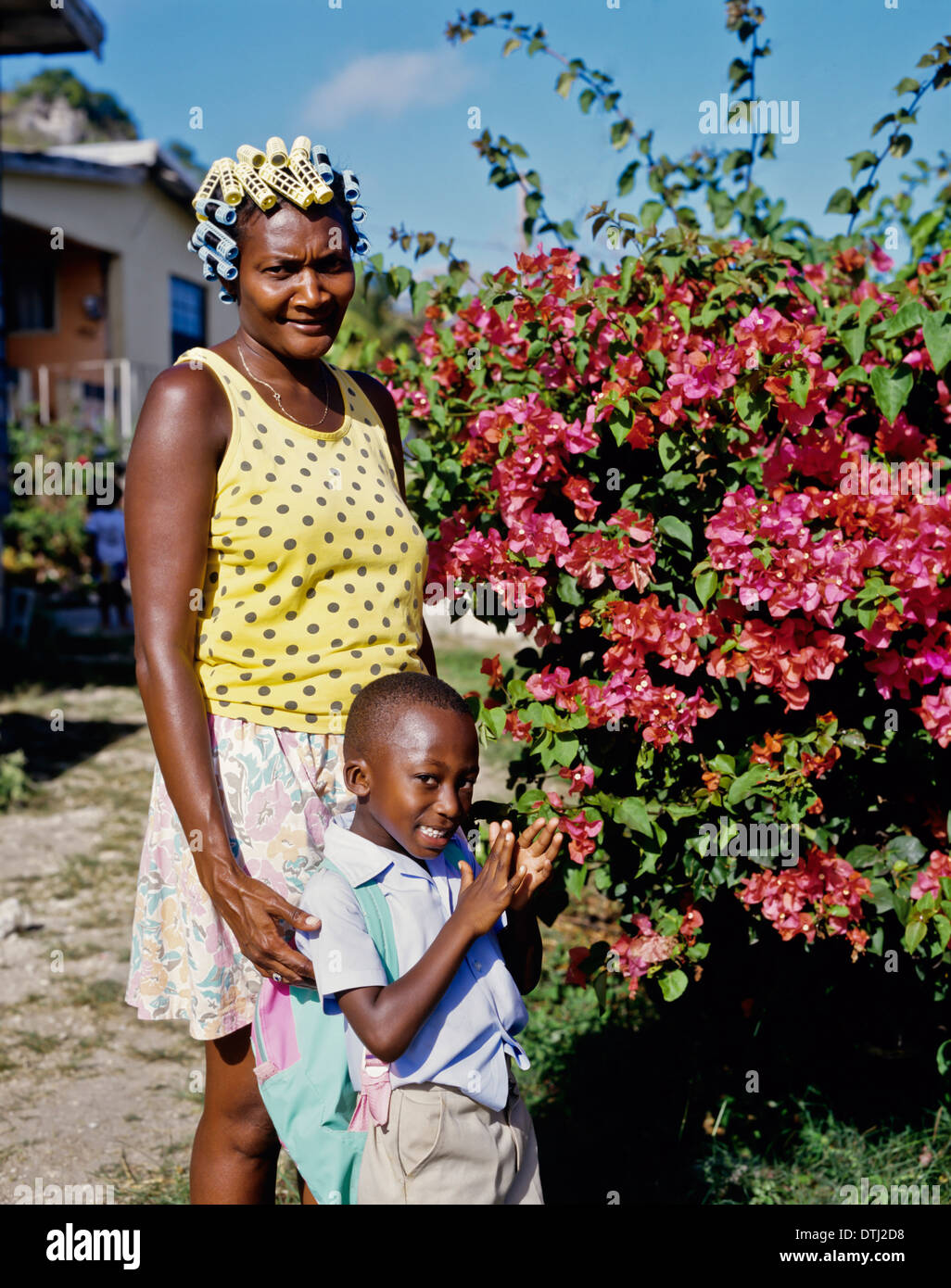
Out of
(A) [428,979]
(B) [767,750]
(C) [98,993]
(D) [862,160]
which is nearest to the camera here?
(A) [428,979]

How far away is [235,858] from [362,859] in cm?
22

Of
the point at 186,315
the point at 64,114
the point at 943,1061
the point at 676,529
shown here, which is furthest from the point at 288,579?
the point at 64,114

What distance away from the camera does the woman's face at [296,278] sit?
1.84 metres

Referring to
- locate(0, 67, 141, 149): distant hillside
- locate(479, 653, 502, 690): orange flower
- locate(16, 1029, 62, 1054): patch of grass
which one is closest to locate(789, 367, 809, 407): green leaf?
locate(479, 653, 502, 690): orange flower

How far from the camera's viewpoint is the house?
16031 mm

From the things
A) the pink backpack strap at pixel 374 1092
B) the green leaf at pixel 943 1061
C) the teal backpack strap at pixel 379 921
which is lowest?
the green leaf at pixel 943 1061

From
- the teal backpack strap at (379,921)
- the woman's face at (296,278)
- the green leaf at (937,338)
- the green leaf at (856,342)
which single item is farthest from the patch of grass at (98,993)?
the green leaf at (937,338)

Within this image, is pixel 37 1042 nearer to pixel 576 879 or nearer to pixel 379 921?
pixel 576 879

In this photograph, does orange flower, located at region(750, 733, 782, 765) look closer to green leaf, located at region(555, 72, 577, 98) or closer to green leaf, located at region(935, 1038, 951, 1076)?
green leaf, located at region(935, 1038, 951, 1076)

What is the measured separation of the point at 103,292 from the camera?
16.7 m

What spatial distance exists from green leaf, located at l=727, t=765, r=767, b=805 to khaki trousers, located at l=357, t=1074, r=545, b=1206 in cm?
78

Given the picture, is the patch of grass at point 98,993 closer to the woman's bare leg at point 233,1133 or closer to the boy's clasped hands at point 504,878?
the woman's bare leg at point 233,1133

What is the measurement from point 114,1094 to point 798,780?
7.19 ft

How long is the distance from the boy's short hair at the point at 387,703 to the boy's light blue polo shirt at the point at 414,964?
15 centimetres
